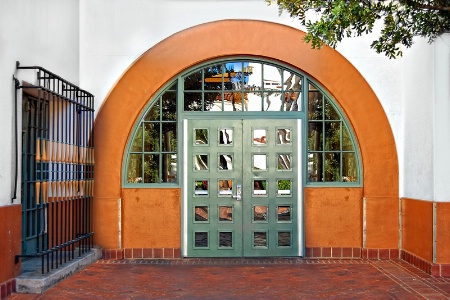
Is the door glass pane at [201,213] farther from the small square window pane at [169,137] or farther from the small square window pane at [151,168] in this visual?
the small square window pane at [169,137]

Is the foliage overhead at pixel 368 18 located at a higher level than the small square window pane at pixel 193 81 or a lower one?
higher

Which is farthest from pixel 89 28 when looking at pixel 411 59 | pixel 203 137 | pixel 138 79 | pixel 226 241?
pixel 411 59

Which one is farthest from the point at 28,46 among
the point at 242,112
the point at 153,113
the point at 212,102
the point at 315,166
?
the point at 315,166

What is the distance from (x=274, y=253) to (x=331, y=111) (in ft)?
8.53

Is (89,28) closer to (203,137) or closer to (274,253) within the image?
(203,137)

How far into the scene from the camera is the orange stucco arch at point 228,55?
10828mm

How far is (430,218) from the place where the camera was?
9352 mm

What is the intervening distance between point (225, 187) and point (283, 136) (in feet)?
4.33

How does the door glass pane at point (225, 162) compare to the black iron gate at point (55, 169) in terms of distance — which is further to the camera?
the door glass pane at point (225, 162)

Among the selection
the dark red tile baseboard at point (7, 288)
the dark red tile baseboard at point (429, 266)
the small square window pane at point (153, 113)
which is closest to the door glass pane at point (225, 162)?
the small square window pane at point (153, 113)

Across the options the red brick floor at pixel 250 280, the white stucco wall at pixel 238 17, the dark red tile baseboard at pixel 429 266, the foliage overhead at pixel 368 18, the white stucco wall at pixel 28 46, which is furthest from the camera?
the white stucco wall at pixel 238 17

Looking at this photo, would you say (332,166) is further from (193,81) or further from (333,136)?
(193,81)

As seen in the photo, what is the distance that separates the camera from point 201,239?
10.9m

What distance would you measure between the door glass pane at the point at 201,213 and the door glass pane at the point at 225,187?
1.27 feet
